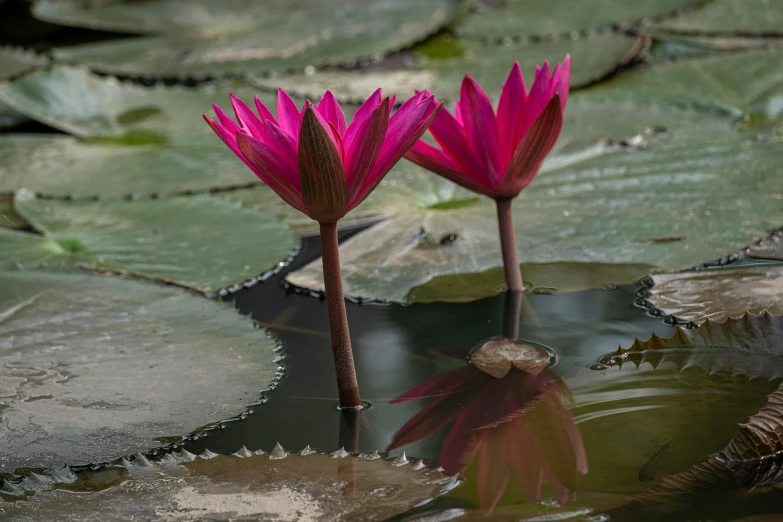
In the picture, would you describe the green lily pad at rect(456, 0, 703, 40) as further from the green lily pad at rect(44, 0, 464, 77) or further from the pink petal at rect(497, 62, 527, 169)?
the pink petal at rect(497, 62, 527, 169)

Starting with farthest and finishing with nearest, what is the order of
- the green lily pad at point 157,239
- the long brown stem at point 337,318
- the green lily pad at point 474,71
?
the green lily pad at point 474,71, the green lily pad at point 157,239, the long brown stem at point 337,318

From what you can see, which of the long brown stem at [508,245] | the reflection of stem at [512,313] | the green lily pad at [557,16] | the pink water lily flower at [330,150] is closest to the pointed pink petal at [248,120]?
the pink water lily flower at [330,150]

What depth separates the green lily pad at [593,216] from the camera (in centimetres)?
122

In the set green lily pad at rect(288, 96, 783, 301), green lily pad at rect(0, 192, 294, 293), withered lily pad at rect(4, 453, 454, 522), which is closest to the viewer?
withered lily pad at rect(4, 453, 454, 522)

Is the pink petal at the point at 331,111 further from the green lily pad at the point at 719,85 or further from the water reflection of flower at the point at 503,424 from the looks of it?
the green lily pad at the point at 719,85

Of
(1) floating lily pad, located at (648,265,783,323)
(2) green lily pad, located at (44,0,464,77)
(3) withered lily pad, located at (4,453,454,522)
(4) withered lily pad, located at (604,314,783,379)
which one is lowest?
(3) withered lily pad, located at (4,453,454,522)

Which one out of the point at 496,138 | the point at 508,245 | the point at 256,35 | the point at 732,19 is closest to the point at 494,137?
the point at 496,138

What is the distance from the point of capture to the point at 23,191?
1.66m

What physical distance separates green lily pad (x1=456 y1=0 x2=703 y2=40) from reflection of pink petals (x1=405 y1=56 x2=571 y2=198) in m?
1.55

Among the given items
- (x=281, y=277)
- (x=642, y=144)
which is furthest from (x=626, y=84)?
(x=281, y=277)

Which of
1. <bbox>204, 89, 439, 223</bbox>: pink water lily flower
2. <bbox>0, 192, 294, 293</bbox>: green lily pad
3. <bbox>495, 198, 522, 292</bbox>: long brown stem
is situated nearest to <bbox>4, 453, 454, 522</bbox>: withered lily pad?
<bbox>204, 89, 439, 223</bbox>: pink water lily flower

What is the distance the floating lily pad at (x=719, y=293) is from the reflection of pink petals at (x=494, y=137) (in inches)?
10.7

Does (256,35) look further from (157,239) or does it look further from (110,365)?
(110,365)

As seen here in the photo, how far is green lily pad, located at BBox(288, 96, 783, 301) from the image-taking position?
1.22 m
